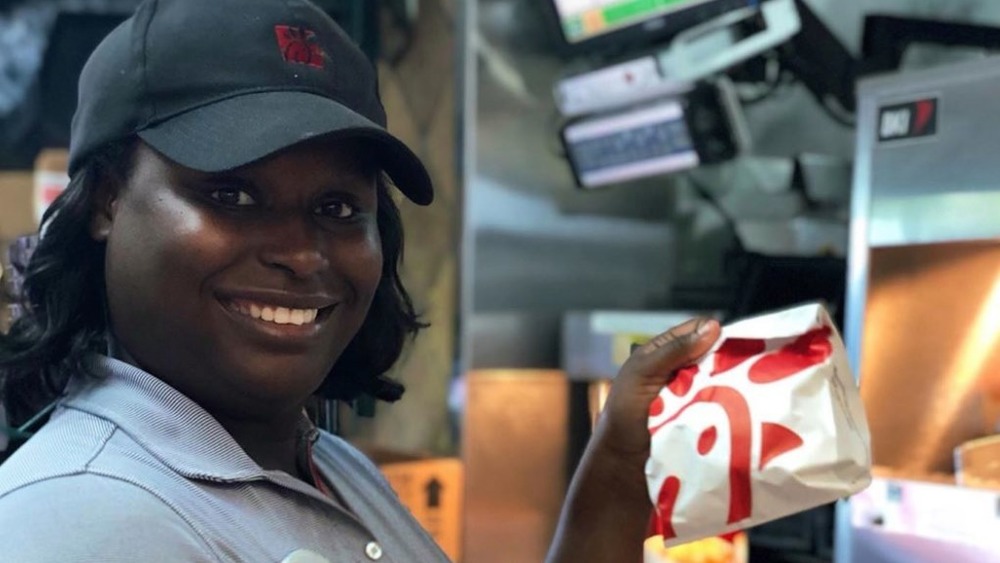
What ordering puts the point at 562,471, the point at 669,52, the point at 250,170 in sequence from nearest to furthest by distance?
the point at 250,170, the point at 669,52, the point at 562,471

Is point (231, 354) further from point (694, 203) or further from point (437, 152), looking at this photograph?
point (694, 203)

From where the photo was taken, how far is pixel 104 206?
884 mm

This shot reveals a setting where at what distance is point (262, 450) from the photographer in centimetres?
93

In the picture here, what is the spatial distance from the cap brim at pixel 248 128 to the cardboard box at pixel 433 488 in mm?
1733

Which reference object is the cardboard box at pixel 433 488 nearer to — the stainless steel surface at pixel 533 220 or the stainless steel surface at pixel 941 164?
the stainless steel surface at pixel 533 220

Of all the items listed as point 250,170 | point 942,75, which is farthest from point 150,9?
point 942,75

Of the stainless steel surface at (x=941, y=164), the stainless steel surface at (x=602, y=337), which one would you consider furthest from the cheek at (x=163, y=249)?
the stainless steel surface at (x=602, y=337)

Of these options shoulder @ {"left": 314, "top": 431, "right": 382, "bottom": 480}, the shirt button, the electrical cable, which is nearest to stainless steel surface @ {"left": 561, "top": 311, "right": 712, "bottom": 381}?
the electrical cable

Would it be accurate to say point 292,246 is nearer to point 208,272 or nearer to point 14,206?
point 208,272

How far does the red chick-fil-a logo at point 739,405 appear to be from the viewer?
0.91 metres

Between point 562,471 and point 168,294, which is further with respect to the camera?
point 562,471

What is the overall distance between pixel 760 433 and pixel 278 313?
430 mm

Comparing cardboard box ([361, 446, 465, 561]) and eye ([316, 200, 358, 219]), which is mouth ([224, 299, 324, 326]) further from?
cardboard box ([361, 446, 465, 561])

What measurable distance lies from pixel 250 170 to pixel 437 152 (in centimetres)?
194
